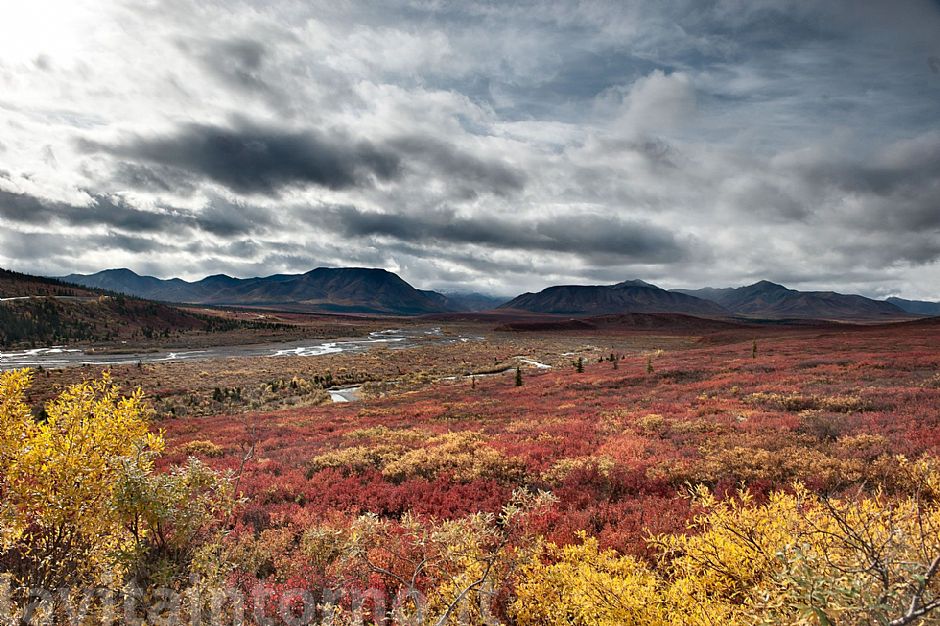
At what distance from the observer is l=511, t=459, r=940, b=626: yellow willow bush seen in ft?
8.46

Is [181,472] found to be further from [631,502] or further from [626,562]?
[631,502]

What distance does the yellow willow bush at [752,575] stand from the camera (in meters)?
2.58

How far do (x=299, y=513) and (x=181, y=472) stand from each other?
347 centimetres

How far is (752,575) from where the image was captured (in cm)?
411

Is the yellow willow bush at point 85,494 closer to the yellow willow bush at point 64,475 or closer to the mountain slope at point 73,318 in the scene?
the yellow willow bush at point 64,475

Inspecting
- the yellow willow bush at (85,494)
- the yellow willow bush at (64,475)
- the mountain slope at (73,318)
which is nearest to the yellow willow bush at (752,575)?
the yellow willow bush at (85,494)

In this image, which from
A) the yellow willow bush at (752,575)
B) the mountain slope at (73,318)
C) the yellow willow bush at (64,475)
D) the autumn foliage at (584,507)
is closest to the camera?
the yellow willow bush at (752,575)

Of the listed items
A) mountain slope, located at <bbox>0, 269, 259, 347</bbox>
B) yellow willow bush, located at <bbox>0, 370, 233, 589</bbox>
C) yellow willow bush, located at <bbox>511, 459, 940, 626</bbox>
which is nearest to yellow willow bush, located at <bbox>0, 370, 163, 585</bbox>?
yellow willow bush, located at <bbox>0, 370, 233, 589</bbox>

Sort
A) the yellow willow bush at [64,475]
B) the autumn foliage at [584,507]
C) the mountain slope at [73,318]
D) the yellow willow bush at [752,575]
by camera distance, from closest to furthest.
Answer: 1. the yellow willow bush at [752,575]
2. the autumn foliage at [584,507]
3. the yellow willow bush at [64,475]
4. the mountain slope at [73,318]

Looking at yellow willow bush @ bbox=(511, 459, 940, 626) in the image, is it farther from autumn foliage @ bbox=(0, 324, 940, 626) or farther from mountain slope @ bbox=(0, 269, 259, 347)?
mountain slope @ bbox=(0, 269, 259, 347)

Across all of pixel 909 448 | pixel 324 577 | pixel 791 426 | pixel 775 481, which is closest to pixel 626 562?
pixel 324 577

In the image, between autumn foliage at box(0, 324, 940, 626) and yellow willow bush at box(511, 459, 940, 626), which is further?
autumn foliage at box(0, 324, 940, 626)

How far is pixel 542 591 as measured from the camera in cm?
470

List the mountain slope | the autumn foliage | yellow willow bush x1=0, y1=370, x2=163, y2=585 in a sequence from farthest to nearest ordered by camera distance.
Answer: the mountain slope, yellow willow bush x1=0, y1=370, x2=163, y2=585, the autumn foliage
